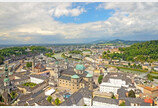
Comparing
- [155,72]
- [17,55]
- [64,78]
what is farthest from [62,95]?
[17,55]

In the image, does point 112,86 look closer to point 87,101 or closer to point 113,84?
point 113,84

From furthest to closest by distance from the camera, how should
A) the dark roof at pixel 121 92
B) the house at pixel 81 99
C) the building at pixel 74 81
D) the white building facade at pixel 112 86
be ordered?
the building at pixel 74 81 < the white building facade at pixel 112 86 < the dark roof at pixel 121 92 < the house at pixel 81 99

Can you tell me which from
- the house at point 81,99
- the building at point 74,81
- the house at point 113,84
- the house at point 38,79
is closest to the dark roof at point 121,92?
the house at point 113,84

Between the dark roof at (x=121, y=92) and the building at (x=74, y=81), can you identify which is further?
the building at (x=74, y=81)

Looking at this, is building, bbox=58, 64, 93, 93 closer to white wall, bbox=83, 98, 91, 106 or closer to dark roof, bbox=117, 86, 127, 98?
white wall, bbox=83, 98, 91, 106

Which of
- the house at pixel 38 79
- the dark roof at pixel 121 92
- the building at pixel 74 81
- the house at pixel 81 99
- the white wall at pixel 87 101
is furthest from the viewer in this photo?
the house at pixel 38 79

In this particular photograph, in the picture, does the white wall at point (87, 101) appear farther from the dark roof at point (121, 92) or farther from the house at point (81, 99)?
the dark roof at point (121, 92)

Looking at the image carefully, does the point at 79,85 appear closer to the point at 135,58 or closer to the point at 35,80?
the point at 35,80

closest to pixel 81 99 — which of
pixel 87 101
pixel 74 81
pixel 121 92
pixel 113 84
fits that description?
pixel 87 101

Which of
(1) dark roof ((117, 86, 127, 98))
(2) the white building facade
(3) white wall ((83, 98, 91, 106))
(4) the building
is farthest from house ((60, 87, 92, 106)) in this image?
(1) dark roof ((117, 86, 127, 98))

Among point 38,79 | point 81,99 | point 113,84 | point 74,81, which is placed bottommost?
point 81,99

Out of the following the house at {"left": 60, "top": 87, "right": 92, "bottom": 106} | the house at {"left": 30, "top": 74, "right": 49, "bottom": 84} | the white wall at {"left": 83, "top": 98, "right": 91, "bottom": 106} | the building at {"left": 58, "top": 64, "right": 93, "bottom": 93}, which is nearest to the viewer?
the house at {"left": 60, "top": 87, "right": 92, "bottom": 106}
